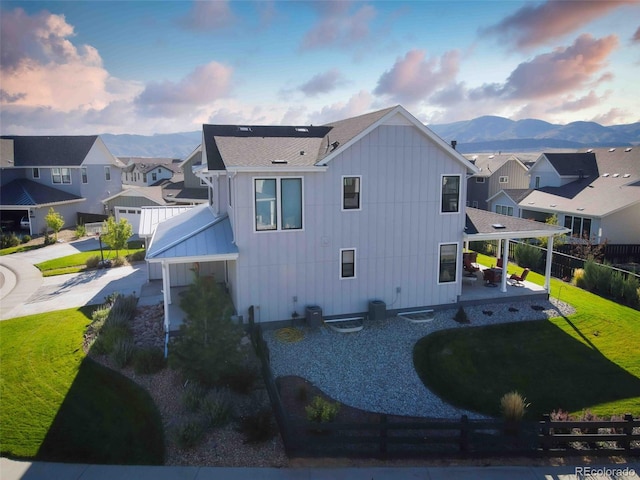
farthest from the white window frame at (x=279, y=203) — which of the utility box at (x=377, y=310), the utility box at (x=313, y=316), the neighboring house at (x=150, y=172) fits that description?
the neighboring house at (x=150, y=172)

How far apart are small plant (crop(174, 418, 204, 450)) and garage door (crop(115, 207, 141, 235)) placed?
101ft

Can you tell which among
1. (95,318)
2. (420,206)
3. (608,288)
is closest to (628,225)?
(608,288)

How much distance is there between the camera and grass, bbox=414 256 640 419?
11.8 metres

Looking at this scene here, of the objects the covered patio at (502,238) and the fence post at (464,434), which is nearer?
the fence post at (464,434)

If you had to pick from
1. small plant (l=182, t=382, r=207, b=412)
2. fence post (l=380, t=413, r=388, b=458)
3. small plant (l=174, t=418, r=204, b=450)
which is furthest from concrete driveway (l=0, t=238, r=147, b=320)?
fence post (l=380, t=413, r=388, b=458)

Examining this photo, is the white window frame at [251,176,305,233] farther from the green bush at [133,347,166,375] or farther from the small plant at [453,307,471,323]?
the small plant at [453,307,471,323]

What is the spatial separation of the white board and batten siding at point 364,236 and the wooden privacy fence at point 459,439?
6.36 m

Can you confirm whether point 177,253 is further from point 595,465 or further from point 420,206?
point 595,465

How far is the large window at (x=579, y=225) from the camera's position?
30273 mm

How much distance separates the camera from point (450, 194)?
17.1m

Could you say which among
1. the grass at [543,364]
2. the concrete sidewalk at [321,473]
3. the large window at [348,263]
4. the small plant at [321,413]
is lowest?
the concrete sidewalk at [321,473]

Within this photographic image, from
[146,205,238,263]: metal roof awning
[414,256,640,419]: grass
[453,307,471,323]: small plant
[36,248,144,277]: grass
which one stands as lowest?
[414,256,640,419]: grass

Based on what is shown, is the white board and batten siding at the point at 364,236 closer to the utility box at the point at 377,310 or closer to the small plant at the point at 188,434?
the utility box at the point at 377,310

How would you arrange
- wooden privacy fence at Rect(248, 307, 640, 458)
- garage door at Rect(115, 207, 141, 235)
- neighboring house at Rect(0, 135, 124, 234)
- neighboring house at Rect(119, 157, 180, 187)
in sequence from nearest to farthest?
wooden privacy fence at Rect(248, 307, 640, 458), neighboring house at Rect(0, 135, 124, 234), garage door at Rect(115, 207, 141, 235), neighboring house at Rect(119, 157, 180, 187)
